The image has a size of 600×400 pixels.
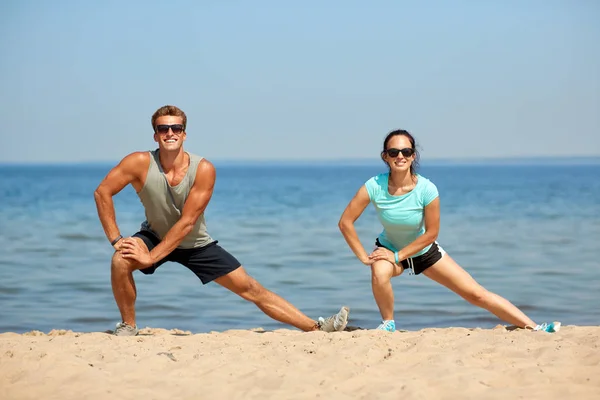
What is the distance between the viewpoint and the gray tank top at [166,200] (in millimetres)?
6582

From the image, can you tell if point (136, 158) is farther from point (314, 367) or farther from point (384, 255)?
point (314, 367)

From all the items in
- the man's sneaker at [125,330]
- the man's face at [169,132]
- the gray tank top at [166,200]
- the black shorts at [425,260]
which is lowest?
the man's sneaker at [125,330]

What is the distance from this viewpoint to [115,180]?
6.56 meters

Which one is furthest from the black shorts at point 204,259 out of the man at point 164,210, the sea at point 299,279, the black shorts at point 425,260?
the sea at point 299,279

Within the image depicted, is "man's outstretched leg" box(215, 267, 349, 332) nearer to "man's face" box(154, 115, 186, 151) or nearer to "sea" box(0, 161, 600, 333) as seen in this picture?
"man's face" box(154, 115, 186, 151)

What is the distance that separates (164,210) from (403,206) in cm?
182

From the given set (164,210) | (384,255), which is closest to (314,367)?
(384,255)

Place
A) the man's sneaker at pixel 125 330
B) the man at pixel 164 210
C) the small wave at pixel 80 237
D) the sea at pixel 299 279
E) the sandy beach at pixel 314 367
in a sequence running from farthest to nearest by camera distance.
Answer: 1. the small wave at pixel 80 237
2. the sea at pixel 299 279
3. the man's sneaker at pixel 125 330
4. the man at pixel 164 210
5. the sandy beach at pixel 314 367

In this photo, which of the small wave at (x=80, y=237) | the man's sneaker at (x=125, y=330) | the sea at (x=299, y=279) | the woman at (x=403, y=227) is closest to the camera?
the woman at (x=403, y=227)

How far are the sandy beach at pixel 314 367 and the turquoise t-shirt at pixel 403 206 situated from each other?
87cm

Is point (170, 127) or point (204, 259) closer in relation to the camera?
point (170, 127)

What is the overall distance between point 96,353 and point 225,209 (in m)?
24.4

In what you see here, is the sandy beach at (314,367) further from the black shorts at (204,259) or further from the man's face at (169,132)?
the man's face at (169,132)

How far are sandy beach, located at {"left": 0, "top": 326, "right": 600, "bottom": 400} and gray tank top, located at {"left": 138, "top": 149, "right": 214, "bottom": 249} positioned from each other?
86 centimetres
